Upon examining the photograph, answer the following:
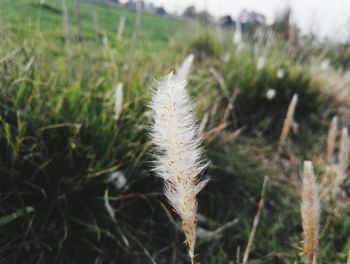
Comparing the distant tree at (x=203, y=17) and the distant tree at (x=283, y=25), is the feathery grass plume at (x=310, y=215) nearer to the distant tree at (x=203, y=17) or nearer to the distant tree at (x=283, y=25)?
the distant tree at (x=203, y=17)

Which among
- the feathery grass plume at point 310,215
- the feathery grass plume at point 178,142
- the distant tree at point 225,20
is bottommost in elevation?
the distant tree at point 225,20

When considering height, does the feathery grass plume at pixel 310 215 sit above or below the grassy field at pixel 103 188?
above

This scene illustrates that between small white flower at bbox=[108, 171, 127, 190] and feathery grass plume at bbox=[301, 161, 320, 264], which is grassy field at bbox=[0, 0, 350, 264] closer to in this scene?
small white flower at bbox=[108, 171, 127, 190]

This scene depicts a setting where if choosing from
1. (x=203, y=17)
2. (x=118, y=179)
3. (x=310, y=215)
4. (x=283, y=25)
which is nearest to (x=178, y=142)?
(x=310, y=215)

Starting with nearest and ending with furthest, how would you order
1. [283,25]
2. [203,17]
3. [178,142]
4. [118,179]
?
[178,142] → [118,179] → [203,17] → [283,25]

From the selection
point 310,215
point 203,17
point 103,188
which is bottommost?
point 103,188

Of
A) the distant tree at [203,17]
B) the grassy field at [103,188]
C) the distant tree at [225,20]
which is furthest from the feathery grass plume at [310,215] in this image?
the distant tree at [203,17]

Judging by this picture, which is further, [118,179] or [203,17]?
[203,17]

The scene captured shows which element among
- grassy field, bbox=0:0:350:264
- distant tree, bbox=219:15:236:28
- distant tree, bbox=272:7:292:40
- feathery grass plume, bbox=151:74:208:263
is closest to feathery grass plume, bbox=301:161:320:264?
feathery grass plume, bbox=151:74:208:263

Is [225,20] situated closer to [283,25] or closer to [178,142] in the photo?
[283,25]

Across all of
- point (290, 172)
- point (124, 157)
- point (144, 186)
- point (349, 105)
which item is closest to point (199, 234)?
point (144, 186)
